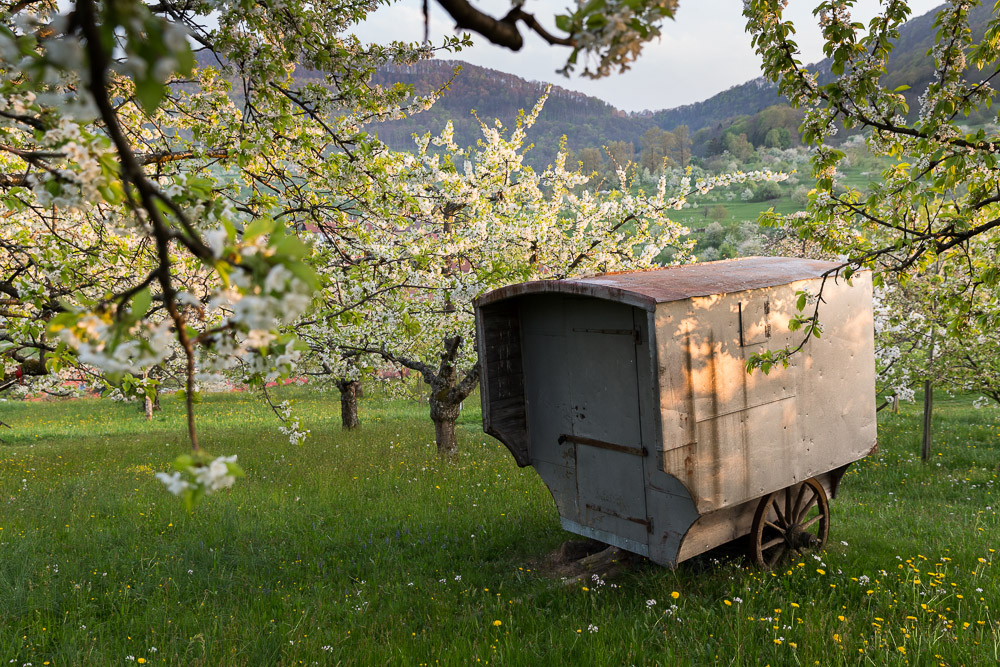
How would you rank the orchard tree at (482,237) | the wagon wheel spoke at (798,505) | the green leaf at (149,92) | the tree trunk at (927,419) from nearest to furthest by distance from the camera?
the green leaf at (149,92) < the wagon wheel spoke at (798,505) < the orchard tree at (482,237) < the tree trunk at (927,419)

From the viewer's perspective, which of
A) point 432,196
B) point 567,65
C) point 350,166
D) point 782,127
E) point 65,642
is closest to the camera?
point 567,65

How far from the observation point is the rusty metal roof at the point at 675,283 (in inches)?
207

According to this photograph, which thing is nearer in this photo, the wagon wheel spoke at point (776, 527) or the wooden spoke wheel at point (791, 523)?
the wagon wheel spoke at point (776, 527)

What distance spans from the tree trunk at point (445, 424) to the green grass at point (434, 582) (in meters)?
1.06

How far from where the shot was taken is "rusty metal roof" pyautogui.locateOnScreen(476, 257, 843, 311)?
5.27m

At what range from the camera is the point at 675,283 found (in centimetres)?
573

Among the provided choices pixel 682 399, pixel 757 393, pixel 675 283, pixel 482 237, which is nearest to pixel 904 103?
pixel 675 283

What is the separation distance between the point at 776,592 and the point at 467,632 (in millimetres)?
2822

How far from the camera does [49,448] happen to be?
1566 centimetres

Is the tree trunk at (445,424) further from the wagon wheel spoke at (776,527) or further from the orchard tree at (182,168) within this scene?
the wagon wheel spoke at (776,527)

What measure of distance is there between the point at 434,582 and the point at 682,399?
307 centimetres

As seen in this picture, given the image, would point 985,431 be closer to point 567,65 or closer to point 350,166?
point 350,166

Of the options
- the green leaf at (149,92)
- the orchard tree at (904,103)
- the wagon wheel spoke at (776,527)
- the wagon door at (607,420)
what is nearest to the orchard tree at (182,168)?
the green leaf at (149,92)

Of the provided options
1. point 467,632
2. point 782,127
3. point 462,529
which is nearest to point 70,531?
point 462,529
